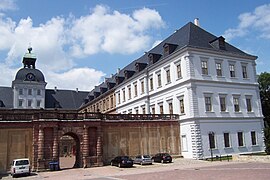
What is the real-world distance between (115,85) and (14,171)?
36.3 metres

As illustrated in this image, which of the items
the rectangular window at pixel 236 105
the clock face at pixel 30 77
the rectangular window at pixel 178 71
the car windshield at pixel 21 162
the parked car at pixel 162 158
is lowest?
the parked car at pixel 162 158

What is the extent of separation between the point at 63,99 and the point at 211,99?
5847 cm

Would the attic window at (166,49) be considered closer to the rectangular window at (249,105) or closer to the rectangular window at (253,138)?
the rectangular window at (249,105)

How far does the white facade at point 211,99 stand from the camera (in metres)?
34.3

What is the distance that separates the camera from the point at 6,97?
75.5m

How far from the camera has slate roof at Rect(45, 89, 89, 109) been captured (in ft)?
267

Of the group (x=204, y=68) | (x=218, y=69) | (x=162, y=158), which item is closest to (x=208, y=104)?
(x=204, y=68)

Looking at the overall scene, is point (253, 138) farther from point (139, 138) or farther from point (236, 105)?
point (139, 138)

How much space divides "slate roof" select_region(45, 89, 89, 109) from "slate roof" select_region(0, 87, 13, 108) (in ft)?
32.0

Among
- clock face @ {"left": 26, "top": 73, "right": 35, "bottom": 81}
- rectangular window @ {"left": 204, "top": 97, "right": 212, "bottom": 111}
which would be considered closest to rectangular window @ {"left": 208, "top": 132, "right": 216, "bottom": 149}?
rectangular window @ {"left": 204, "top": 97, "right": 212, "bottom": 111}

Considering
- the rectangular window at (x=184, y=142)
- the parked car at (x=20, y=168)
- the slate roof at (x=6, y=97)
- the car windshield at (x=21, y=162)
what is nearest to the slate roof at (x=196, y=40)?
the rectangular window at (x=184, y=142)

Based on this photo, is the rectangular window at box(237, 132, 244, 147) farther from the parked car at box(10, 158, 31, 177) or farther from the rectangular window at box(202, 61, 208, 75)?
the parked car at box(10, 158, 31, 177)

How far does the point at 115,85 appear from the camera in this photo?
5944cm

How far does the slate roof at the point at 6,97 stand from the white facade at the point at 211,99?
48904 mm
